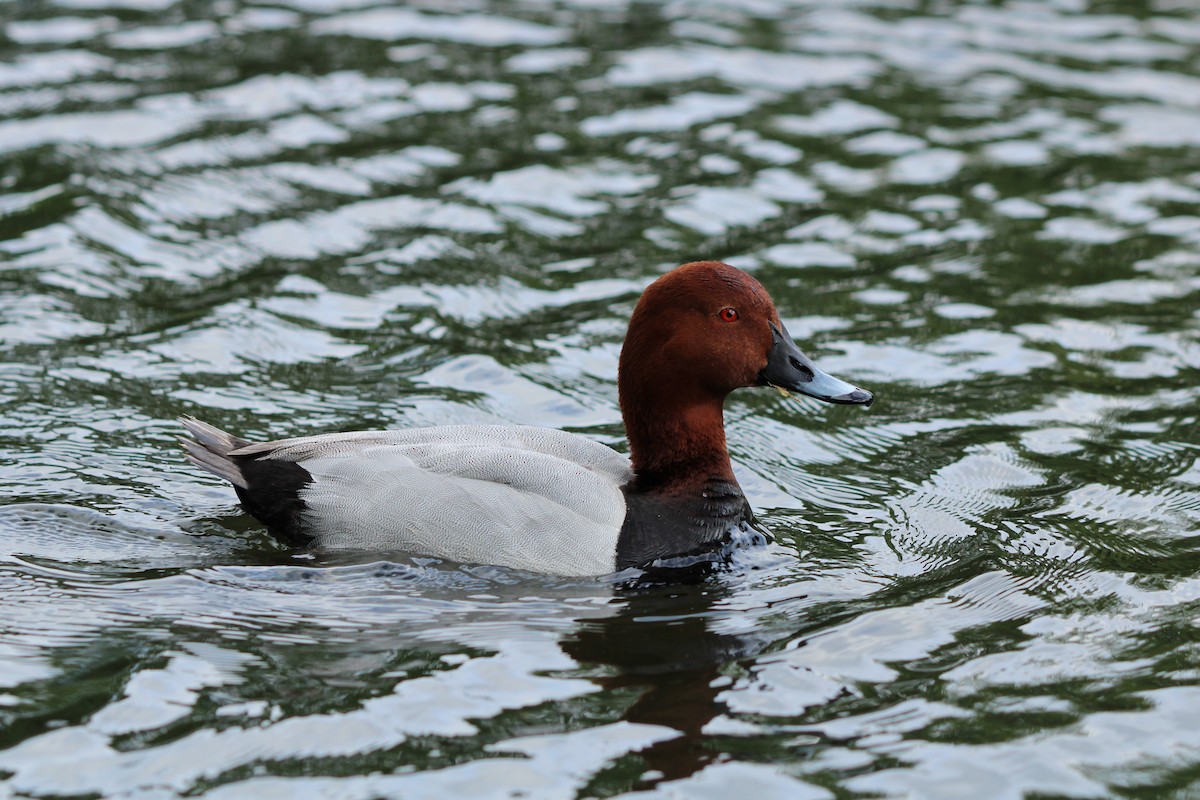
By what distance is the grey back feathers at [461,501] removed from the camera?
20.2 ft

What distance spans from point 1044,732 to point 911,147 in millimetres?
7640

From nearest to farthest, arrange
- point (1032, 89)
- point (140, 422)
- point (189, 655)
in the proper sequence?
1. point (189, 655)
2. point (140, 422)
3. point (1032, 89)

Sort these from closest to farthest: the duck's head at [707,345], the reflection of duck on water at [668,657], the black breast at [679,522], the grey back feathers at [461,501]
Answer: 1. the reflection of duck on water at [668,657]
2. the grey back feathers at [461,501]
3. the black breast at [679,522]
4. the duck's head at [707,345]

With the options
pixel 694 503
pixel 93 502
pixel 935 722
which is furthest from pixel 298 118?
pixel 935 722

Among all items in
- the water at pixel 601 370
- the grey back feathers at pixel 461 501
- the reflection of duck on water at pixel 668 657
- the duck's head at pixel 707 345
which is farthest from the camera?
the duck's head at pixel 707 345

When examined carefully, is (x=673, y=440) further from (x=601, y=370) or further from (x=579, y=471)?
(x=601, y=370)

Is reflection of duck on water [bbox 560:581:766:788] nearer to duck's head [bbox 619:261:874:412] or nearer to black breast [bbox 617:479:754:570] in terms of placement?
black breast [bbox 617:479:754:570]

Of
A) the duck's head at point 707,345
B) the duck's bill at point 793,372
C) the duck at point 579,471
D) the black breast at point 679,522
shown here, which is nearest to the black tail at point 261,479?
the duck at point 579,471

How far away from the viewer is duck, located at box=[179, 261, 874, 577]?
20.2ft

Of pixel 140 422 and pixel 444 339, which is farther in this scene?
pixel 444 339

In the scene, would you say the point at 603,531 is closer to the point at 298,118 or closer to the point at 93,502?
the point at 93,502

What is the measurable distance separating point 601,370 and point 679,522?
7.14ft

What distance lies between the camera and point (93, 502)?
6.67m

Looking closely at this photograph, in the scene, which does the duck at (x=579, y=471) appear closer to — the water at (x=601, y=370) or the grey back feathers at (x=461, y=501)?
the grey back feathers at (x=461, y=501)
